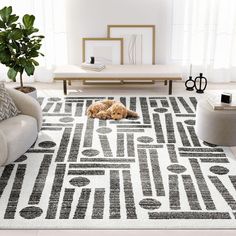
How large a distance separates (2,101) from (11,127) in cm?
34

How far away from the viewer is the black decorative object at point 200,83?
5641mm

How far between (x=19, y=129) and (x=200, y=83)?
109 inches

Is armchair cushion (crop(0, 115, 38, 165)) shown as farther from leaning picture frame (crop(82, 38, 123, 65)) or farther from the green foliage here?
leaning picture frame (crop(82, 38, 123, 65))

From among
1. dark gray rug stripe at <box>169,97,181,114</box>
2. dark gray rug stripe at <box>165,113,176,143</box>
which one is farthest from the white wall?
dark gray rug stripe at <box>165,113,176,143</box>

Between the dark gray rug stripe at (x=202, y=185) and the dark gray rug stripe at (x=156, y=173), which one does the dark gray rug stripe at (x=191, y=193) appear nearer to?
the dark gray rug stripe at (x=202, y=185)

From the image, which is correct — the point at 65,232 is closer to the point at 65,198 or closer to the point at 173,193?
the point at 65,198

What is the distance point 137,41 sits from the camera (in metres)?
6.02

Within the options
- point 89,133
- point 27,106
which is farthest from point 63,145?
point 27,106

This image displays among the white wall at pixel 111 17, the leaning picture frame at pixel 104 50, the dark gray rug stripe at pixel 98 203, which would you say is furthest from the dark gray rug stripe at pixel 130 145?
the white wall at pixel 111 17

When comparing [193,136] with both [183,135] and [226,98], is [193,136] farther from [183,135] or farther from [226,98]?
[226,98]

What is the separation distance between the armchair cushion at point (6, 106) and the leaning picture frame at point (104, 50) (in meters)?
2.16

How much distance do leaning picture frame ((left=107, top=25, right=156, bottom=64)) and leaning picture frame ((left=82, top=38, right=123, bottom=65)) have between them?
8cm

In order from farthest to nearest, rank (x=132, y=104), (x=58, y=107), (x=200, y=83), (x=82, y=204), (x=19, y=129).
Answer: (x=200, y=83), (x=132, y=104), (x=58, y=107), (x=19, y=129), (x=82, y=204)

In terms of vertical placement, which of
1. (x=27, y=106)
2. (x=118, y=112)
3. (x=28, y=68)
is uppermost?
(x=28, y=68)
